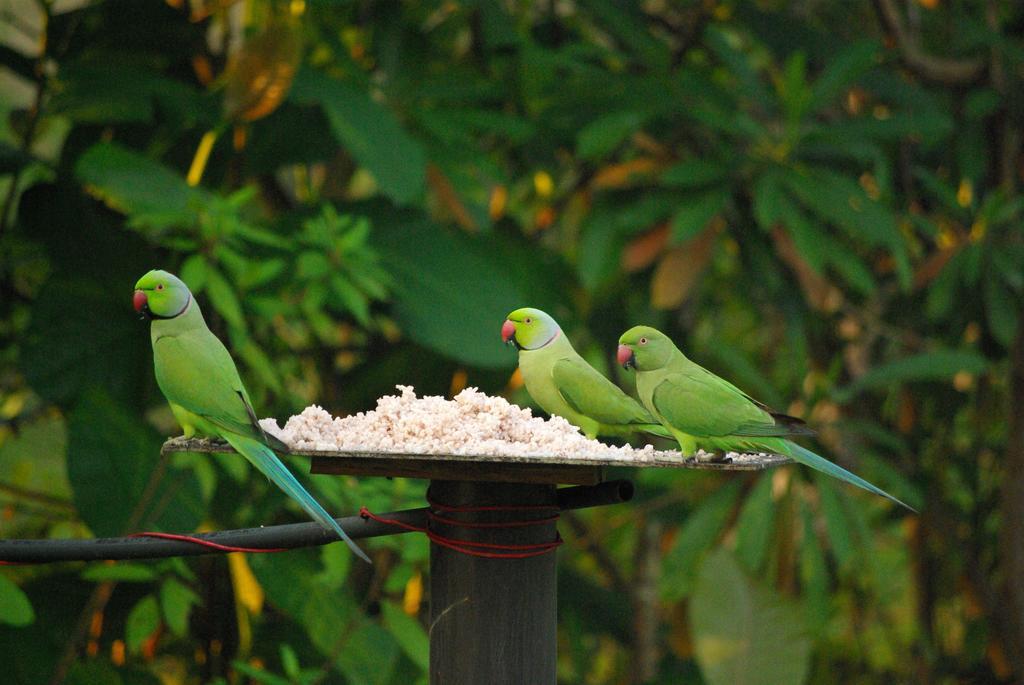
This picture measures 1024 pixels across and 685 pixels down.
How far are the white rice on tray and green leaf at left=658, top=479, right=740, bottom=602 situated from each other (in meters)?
2.49

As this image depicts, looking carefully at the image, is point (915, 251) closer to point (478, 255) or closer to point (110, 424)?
point (478, 255)

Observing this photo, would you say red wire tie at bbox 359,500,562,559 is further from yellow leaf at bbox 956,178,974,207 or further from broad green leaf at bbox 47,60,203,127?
yellow leaf at bbox 956,178,974,207

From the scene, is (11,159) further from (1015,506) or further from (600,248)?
(1015,506)

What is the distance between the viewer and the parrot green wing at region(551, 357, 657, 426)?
4.75 feet

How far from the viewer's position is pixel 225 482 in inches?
132

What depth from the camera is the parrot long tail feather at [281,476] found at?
127 cm

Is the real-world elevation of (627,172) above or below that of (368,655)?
above

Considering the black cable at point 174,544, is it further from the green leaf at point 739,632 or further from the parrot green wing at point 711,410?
the green leaf at point 739,632

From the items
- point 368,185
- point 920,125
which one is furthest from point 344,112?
point 368,185

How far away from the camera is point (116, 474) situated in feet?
9.55

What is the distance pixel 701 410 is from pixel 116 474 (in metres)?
1.99

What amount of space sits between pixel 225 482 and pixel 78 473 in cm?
53

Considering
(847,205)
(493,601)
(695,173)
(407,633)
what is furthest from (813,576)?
(493,601)

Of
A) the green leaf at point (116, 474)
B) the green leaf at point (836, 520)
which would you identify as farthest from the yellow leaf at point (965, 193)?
the green leaf at point (116, 474)
